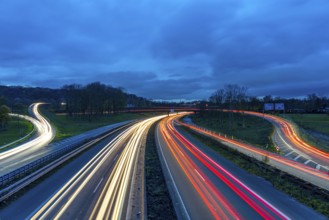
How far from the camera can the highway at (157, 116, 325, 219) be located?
67.1ft

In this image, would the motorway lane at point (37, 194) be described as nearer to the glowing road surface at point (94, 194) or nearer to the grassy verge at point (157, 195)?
the glowing road surface at point (94, 194)

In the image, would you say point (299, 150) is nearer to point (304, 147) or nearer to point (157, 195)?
point (304, 147)

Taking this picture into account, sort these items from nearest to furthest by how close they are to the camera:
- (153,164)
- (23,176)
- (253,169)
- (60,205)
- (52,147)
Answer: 1. (60,205)
2. (23,176)
3. (253,169)
4. (153,164)
5. (52,147)

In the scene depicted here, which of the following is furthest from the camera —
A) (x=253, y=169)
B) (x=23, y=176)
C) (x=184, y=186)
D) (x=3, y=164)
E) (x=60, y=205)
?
(x=3, y=164)

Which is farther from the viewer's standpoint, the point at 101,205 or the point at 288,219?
the point at 101,205

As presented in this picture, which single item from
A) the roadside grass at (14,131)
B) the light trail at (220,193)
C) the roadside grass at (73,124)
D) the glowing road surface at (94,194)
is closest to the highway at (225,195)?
the light trail at (220,193)

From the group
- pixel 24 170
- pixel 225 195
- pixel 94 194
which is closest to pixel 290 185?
pixel 225 195

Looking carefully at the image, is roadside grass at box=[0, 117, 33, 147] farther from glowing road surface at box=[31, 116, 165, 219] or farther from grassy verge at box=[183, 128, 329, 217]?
grassy verge at box=[183, 128, 329, 217]

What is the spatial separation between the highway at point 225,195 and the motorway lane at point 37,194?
1104cm

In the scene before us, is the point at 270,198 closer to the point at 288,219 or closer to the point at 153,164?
the point at 288,219

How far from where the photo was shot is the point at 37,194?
87.7 feet

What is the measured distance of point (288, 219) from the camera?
19312 millimetres

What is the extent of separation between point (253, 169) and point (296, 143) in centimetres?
3510

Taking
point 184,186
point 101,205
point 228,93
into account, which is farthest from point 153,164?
point 228,93
